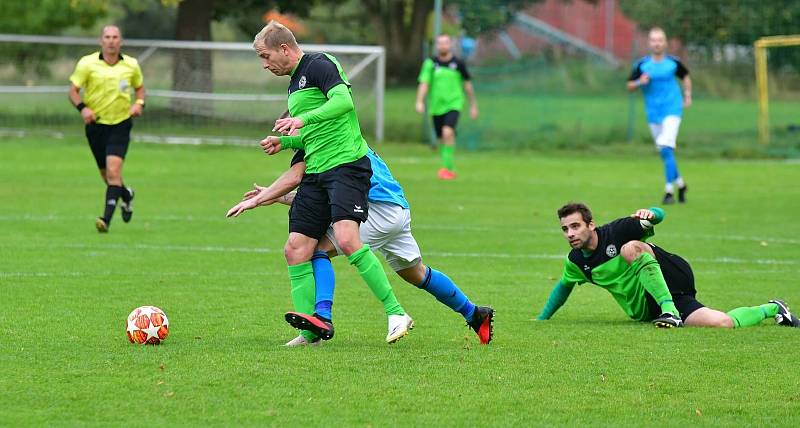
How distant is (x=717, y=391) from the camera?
6.88m

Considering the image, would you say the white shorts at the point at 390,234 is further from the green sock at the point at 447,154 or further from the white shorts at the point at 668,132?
the green sock at the point at 447,154

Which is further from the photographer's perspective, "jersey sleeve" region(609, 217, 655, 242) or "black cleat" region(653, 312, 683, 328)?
"jersey sleeve" region(609, 217, 655, 242)

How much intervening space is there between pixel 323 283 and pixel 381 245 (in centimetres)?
46

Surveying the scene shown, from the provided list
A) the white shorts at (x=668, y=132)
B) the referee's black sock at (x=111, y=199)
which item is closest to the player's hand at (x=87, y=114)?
the referee's black sock at (x=111, y=199)

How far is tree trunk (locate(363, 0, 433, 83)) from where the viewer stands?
40438mm

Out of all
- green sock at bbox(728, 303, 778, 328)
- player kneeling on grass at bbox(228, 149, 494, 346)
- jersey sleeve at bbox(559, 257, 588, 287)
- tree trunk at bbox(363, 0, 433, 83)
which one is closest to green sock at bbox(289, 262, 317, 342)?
player kneeling on grass at bbox(228, 149, 494, 346)

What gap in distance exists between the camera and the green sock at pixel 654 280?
9023 millimetres

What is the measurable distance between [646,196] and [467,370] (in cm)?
1343

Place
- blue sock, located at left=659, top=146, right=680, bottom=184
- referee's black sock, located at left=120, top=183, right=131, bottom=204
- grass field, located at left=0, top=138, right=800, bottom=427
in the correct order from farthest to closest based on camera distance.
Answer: blue sock, located at left=659, top=146, right=680, bottom=184 < referee's black sock, located at left=120, top=183, right=131, bottom=204 < grass field, located at left=0, top=138, right=800, bottom=427

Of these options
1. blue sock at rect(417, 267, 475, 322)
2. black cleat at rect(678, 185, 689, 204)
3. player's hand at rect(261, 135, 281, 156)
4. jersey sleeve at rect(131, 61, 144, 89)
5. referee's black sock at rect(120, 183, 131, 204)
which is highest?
jersey sleeve at rect(131, 61, 144, 89)

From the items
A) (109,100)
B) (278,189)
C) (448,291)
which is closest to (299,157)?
(278,189)

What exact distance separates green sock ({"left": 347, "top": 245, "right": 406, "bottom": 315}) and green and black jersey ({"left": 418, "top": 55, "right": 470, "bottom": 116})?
50.9 ft

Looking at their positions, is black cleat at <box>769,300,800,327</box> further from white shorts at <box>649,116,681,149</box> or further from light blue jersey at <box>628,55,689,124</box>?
light blue jersey at <box>628,55,689,124</box>

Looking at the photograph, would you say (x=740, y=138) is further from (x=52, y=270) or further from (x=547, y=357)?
(x=547, y=357)
